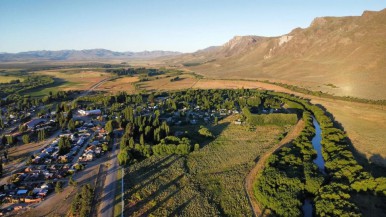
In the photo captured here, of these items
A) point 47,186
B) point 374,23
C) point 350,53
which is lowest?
point 47,186

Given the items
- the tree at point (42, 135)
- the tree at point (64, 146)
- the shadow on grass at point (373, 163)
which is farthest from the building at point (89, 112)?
the shadow on grass at point (373, 163)

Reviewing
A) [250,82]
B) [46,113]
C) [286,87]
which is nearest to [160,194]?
[46,113]

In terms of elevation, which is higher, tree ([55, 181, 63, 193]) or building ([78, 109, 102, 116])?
building ([78, 109, 102, 116])

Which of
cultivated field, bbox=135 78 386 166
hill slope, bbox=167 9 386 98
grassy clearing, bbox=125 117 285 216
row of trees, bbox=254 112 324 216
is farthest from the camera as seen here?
hill slope, bbox=167 9 386 98

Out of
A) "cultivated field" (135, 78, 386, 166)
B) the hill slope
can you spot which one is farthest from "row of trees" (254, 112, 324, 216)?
the hill slope

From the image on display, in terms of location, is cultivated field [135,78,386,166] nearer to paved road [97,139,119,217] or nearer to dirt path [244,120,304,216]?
dirt path [244,120,304,216]

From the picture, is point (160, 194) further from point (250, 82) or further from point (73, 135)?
point (250, 82)
